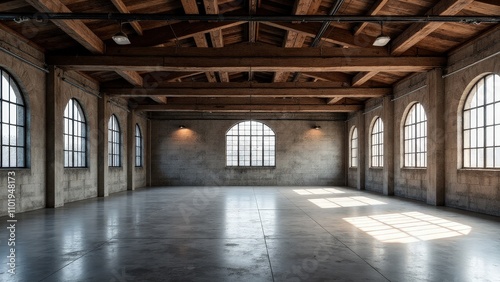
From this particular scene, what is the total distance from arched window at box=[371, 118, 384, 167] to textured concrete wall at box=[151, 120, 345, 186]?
17.0 feet

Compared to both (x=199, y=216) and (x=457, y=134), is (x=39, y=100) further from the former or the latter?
(x=457, y=134)

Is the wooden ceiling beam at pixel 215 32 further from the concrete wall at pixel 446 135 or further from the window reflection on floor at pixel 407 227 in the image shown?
the concrete wall at pixel 446 135

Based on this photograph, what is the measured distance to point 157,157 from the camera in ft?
89.0

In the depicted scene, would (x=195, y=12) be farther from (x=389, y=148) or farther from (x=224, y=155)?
(x=224, y=155)

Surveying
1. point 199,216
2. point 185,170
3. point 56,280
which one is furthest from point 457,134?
point 185,170

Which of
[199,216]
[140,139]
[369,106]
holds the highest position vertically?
[369,106]

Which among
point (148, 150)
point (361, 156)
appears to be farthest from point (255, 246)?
point (148, 150)

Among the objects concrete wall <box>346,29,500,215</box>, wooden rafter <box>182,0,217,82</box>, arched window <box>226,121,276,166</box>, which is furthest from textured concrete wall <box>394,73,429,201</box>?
arched window <box>226,121,276,166</box>

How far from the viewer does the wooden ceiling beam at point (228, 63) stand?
43.9 ft

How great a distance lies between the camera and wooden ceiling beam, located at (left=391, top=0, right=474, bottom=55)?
388 inches

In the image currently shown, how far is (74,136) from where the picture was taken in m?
16.4

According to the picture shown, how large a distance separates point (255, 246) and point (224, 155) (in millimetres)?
20110

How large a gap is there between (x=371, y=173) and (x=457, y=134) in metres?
9.19

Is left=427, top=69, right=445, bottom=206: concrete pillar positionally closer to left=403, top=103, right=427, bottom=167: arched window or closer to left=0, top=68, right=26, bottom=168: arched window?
left=403, top=103, right=427, bottom=167: arched window
